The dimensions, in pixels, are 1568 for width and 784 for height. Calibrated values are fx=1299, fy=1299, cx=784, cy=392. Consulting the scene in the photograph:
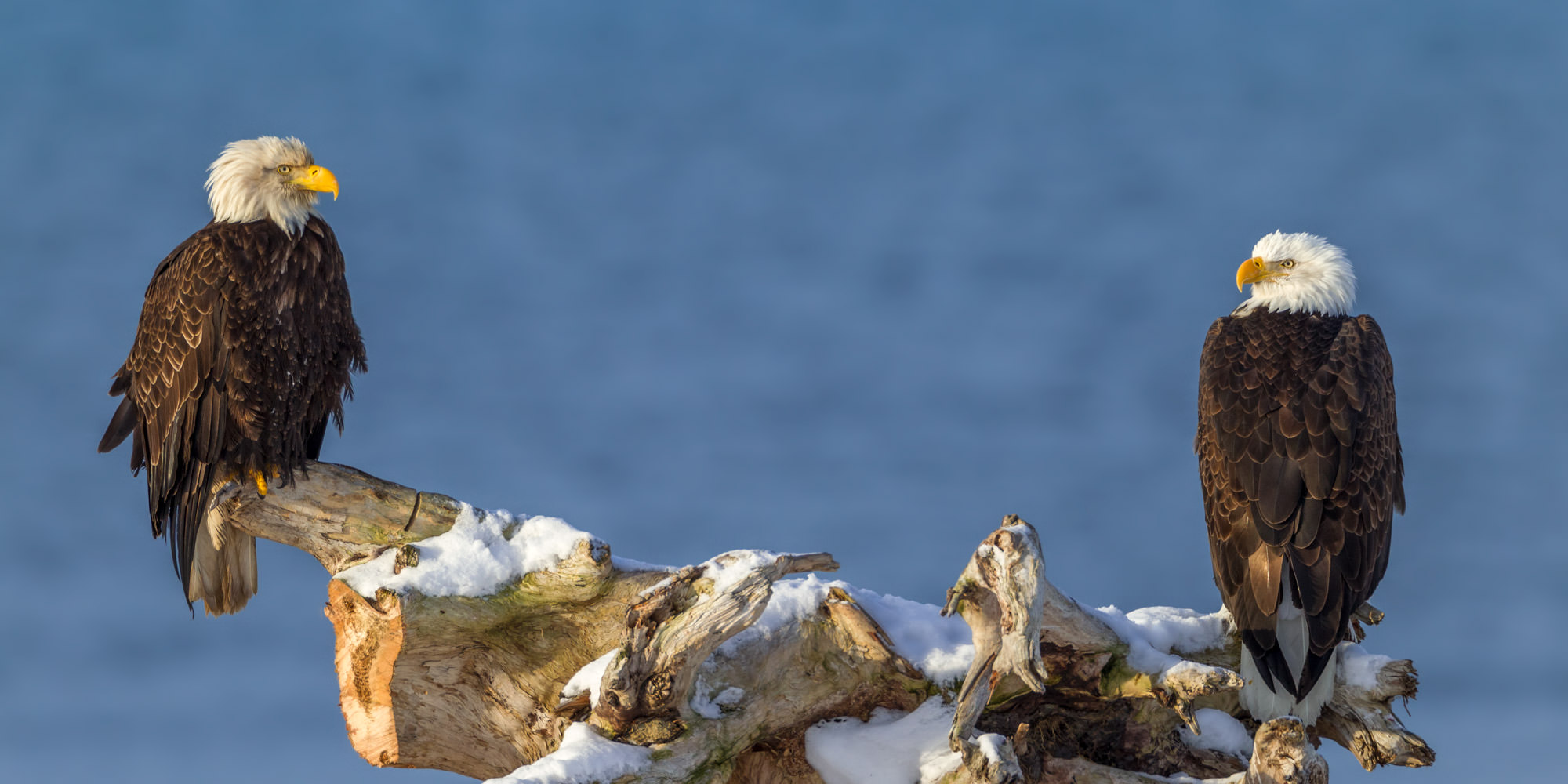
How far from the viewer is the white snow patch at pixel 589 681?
6.00 m

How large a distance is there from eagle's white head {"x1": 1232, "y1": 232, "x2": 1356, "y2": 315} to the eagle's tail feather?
20.5 feet

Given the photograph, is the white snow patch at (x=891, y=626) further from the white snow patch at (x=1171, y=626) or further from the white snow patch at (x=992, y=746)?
the white snow patch at (x=1171, y=626)

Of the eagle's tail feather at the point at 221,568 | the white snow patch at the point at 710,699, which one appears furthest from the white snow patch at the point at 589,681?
the eagle's tail feather at the point at 221,568

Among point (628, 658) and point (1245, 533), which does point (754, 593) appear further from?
point (1245, 533)

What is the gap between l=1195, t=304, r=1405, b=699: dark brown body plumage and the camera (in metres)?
6.41

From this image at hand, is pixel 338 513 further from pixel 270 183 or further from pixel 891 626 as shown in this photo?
pixel 891 626

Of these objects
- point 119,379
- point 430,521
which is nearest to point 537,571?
point 430,521

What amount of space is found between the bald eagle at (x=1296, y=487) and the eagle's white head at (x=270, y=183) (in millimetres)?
5416

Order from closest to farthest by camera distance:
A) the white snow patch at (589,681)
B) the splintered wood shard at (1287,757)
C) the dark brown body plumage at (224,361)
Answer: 1. the splintered wood shard at (1287,757)
2. the white snow patch at (589,681)
3. the dark brown body plumage at (224,361)

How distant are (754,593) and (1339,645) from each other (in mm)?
3340

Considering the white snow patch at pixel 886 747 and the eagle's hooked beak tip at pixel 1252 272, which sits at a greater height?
the eagle's hooked beak tip at pixel 1252 272

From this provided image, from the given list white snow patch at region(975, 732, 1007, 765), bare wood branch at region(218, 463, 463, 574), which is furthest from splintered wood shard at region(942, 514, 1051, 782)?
bare wood branch at region(218, 463, 463, 574)

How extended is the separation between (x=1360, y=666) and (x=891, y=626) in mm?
2509

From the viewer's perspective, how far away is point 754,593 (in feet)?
17.9
